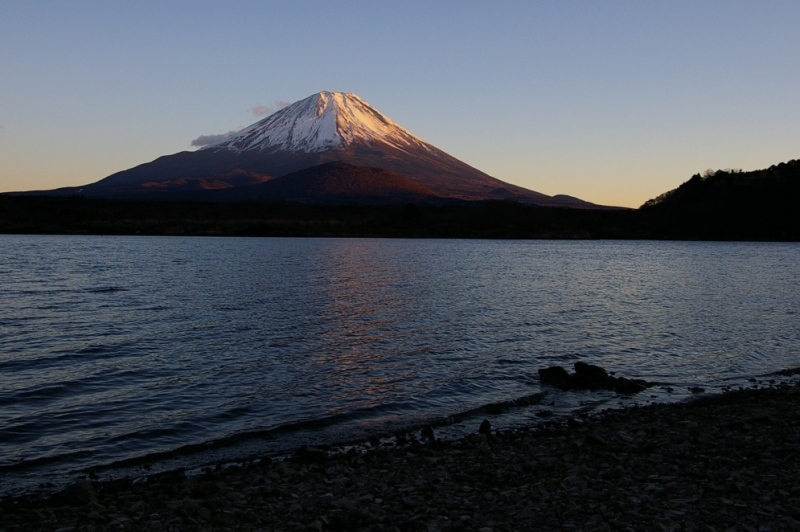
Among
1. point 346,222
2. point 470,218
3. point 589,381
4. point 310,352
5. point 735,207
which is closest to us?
point 589,381

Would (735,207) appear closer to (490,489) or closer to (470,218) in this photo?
(470,218)

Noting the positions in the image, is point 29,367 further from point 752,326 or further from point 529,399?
point 752,326

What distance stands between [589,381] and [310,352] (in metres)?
8.12

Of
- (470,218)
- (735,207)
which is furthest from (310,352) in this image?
(735,207)

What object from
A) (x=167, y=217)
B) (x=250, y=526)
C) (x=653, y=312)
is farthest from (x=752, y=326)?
(x=167, y=217)

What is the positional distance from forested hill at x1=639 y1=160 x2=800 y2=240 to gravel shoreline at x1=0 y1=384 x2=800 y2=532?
12428cm

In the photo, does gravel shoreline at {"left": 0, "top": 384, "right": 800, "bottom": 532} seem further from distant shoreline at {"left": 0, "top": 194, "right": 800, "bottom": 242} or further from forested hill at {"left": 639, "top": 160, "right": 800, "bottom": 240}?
forested hill at {"left": 639, "top": 160, "right": 800, "bottom": 240}

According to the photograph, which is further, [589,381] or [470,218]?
[470,218]

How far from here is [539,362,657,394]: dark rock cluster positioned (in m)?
15.5

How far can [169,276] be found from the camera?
42.0 metres

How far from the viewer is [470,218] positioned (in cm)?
13838

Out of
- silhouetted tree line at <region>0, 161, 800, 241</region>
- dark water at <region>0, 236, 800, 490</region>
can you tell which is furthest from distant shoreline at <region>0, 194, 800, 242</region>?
dark water at <region>0, 236, 800, 490</region>

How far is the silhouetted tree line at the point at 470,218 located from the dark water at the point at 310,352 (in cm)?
8061

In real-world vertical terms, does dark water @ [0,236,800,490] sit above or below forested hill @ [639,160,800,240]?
below
